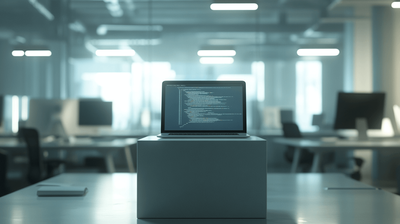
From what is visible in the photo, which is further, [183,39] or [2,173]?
[183,39]

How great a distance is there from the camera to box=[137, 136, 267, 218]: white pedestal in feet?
3.45

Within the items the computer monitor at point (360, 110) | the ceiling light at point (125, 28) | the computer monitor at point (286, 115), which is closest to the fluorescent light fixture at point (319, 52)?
the computer monitor at point (286, 115)

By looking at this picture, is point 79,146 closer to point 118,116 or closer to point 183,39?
point 118,116

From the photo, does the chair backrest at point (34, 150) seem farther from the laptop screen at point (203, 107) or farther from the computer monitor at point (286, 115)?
the computer monitor at point (286, 115)

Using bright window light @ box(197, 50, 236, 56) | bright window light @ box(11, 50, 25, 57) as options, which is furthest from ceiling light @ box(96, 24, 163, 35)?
bright window light @ box(11, 50, 25, 57)

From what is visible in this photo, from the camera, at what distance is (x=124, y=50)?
598 cm

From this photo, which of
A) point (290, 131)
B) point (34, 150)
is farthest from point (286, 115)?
point (34, 150)

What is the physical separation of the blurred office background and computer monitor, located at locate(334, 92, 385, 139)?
2.00 m

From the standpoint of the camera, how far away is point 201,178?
107 cm

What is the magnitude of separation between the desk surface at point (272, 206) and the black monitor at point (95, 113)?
9.65ft

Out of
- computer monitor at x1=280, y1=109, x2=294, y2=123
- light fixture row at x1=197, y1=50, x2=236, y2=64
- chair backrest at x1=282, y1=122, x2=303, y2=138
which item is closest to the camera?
chair backrest at x1=282, y1=122, x2=303, y2=138

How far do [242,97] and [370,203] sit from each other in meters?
0.63

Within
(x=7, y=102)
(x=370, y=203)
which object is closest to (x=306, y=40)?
(x=370, y=203)

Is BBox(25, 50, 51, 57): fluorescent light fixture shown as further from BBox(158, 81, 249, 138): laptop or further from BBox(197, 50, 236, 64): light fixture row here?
BBox(158, 81, 249, 138): laptop
